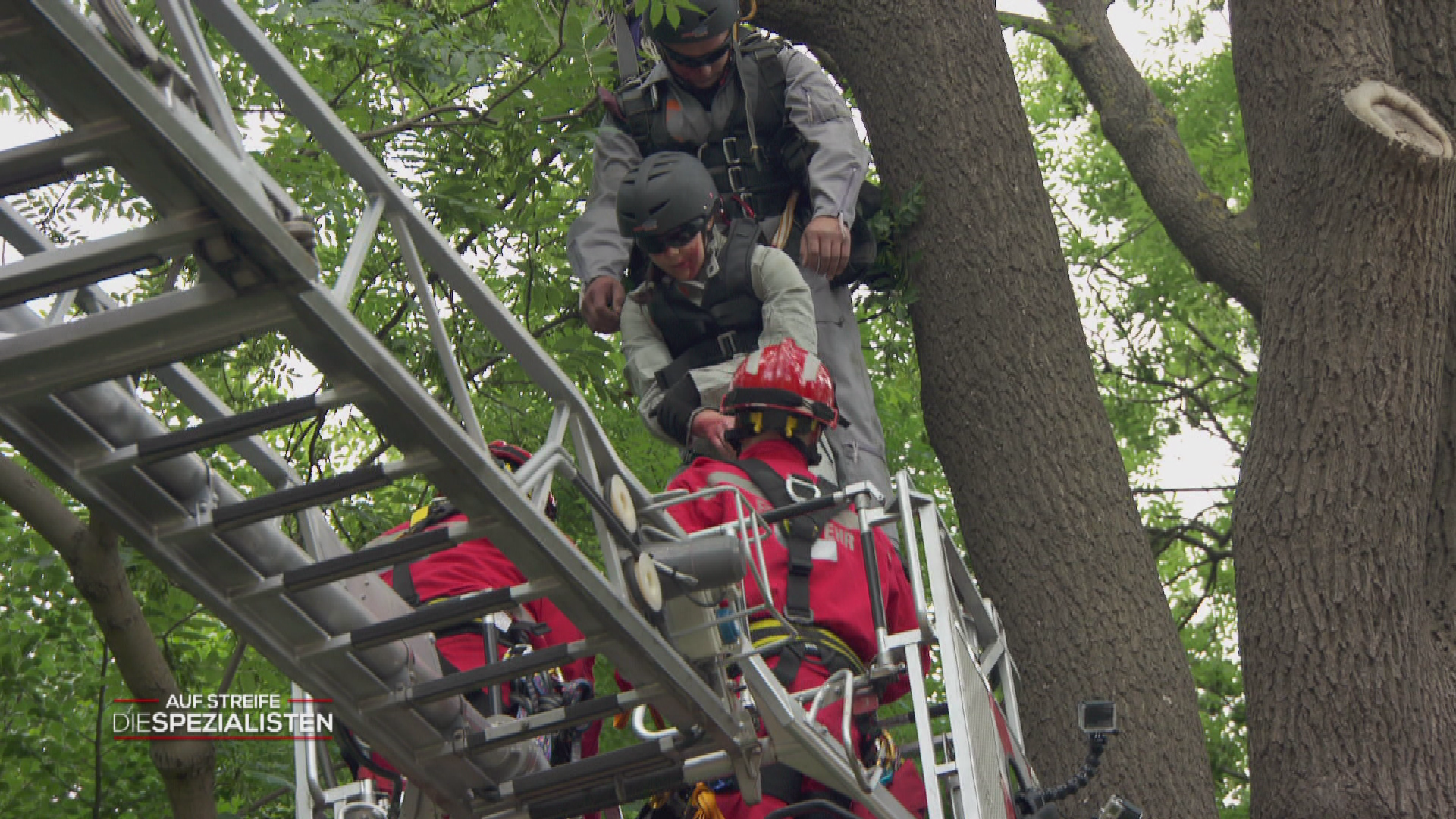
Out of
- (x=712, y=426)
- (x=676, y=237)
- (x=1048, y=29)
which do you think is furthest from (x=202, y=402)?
(x=1048, y=29)

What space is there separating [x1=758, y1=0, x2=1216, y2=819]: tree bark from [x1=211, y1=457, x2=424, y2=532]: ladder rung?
2.82m

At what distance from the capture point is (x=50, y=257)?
2.98 meters

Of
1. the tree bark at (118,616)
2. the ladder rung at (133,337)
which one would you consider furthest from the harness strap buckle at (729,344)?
→ the ladder rung at (133,337)

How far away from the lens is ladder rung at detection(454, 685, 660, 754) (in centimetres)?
401

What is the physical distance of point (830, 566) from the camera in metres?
4.72

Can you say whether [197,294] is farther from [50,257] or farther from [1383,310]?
[1383,310]

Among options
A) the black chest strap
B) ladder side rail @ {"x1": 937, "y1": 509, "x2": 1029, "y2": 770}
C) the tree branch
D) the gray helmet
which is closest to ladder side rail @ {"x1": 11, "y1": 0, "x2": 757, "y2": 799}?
the black chest strap

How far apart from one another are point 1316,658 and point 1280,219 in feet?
4.75

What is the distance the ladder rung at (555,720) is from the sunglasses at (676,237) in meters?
2.16

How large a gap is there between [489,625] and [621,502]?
58cm

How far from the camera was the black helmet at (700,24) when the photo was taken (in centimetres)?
646

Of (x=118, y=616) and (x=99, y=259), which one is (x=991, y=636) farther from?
(x=99, y=259)

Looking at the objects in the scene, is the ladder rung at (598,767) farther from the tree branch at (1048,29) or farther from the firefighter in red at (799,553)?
the tree branch at (1048,29)

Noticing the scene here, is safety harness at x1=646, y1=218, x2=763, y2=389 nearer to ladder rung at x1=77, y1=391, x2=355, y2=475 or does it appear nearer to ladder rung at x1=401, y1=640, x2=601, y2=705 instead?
ladder rung at x1=401, y1=640, x2=601, y2=705
